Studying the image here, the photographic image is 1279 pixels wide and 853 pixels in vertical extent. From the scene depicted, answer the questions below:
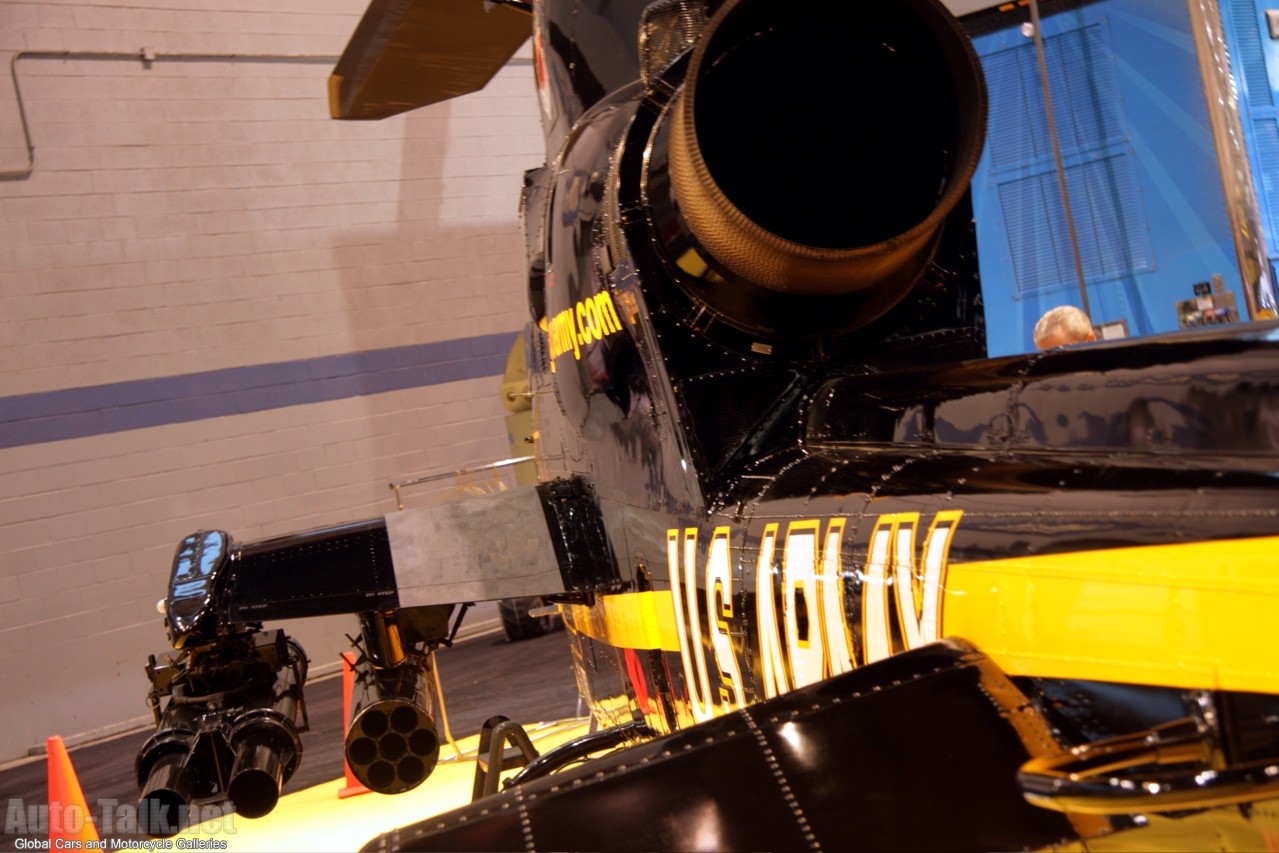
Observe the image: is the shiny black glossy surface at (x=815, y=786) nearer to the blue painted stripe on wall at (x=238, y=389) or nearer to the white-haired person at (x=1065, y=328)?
the white-haired person at (x=1065, y=328)

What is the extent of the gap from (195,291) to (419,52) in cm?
569

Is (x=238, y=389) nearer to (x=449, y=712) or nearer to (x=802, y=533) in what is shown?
(x=449, y=712)

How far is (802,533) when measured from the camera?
2588 millimetres

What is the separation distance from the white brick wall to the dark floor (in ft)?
3.30

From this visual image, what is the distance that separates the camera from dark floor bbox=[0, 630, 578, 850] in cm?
784

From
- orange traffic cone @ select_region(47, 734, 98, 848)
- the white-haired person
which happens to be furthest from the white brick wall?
the white-haired person

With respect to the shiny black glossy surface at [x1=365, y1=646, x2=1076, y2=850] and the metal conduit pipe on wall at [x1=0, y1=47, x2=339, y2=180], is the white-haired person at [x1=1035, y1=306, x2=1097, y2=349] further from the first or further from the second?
the metal conduit pipe on wall at [x1=0, y1=47, x2=339, y2=180]

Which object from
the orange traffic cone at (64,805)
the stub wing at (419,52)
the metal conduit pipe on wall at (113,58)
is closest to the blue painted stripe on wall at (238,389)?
the metal conduit pipe on wall at (113,58)

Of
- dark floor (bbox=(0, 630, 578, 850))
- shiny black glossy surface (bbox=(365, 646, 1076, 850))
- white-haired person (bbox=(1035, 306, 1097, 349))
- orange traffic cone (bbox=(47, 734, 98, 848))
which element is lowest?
dark floor (bbox=(0, 630, 578, 850))

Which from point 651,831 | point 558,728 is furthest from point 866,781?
point 558,728

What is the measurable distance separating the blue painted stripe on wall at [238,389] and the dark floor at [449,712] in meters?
2.76

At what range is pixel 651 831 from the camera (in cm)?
178

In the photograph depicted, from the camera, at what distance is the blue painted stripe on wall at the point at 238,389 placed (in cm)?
1023

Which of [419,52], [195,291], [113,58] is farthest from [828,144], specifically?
[113,58]
